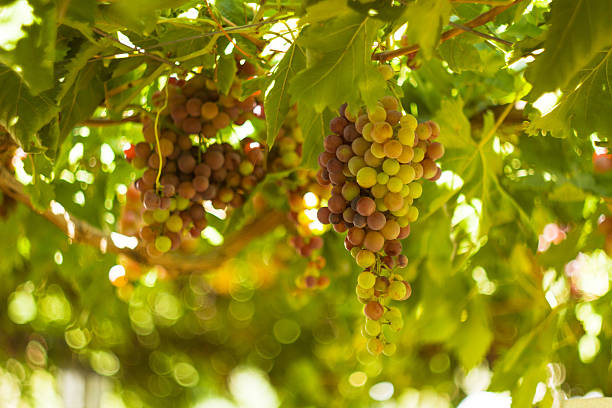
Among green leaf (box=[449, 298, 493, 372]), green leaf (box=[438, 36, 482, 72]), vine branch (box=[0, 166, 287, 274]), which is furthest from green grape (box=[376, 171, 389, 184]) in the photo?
green leaf (box=[449, 298, 493, 372])

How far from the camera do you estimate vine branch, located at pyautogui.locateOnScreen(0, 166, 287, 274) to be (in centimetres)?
146

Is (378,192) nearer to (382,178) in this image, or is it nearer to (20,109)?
(382,178)

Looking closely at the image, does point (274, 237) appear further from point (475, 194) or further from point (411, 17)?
point (411, 17)

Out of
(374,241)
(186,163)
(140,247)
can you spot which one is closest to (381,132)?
(374,241)

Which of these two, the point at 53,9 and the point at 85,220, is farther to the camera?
the point at 85,220

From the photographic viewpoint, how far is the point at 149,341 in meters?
2.81

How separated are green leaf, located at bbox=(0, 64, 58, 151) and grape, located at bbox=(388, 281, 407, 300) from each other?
46 centimetres

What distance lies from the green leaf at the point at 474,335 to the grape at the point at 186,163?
3.14 ft

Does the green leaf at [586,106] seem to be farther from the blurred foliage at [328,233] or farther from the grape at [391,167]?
the grape at [391,167]

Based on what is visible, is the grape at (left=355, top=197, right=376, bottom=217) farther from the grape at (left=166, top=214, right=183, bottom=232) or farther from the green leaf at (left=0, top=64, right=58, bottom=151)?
the grape at (left=166, top=214, right=183, bottom=232)

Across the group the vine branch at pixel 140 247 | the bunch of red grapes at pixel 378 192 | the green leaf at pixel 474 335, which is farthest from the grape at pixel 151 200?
the green leaf at pixel 474 335

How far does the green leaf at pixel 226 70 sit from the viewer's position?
3.37 feet

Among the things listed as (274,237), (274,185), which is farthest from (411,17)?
(274,237)

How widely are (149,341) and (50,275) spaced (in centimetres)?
69
